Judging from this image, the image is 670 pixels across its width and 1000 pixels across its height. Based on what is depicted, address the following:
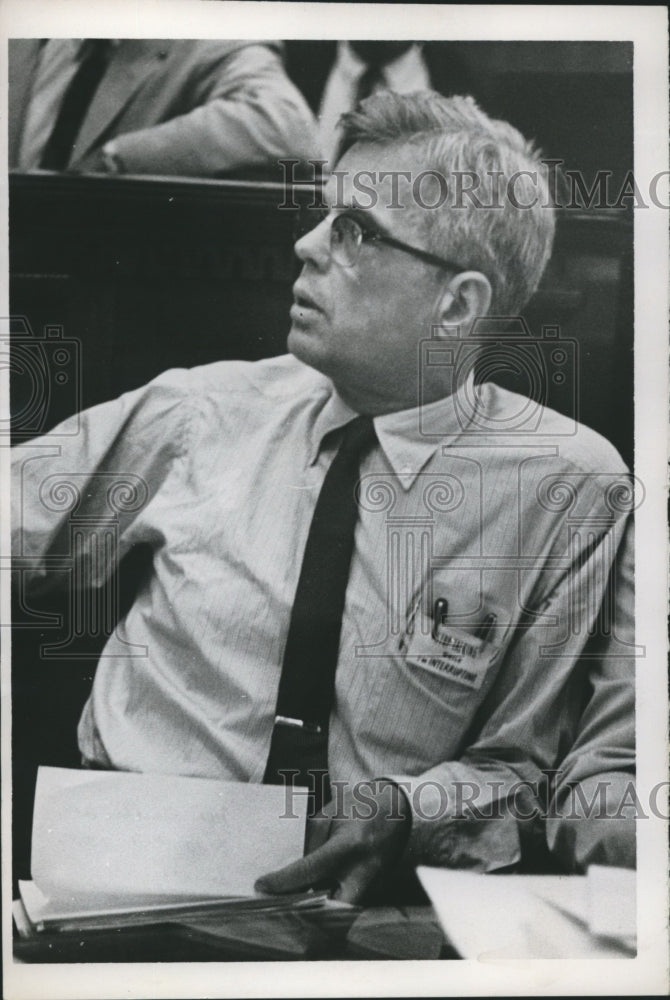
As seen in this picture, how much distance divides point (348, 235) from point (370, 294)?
0.35 feet

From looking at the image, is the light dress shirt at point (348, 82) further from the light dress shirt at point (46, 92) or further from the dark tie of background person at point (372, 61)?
the light dress shirt at point (46, 92)

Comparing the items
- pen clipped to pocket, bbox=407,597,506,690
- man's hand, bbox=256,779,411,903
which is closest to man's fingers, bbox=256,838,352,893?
man's hand, bbox=256,779,411,903

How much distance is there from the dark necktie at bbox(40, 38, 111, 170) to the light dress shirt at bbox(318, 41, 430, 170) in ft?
1.27

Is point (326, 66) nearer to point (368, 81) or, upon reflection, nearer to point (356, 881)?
point (368, 81)

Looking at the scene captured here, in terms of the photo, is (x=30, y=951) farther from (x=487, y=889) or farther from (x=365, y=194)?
(x=365, y=194)

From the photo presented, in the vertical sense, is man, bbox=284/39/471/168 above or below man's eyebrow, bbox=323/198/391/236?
above

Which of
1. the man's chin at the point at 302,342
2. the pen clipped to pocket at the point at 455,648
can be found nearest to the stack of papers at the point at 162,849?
the pen clipped to pocket at the point at 455,648

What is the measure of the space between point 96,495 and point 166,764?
468mm

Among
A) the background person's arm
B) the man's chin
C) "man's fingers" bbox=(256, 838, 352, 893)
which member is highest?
the background person's arm

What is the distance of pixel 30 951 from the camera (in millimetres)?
1606

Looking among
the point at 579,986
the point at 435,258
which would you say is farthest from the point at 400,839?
the point at 435,258

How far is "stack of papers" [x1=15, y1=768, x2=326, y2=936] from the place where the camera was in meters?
1.59

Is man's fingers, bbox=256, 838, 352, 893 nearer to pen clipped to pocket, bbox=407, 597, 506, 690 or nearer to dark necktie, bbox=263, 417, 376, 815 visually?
dark necktie, bbox=263, 417, 376, 815

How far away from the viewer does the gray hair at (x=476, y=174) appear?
1.59 m
